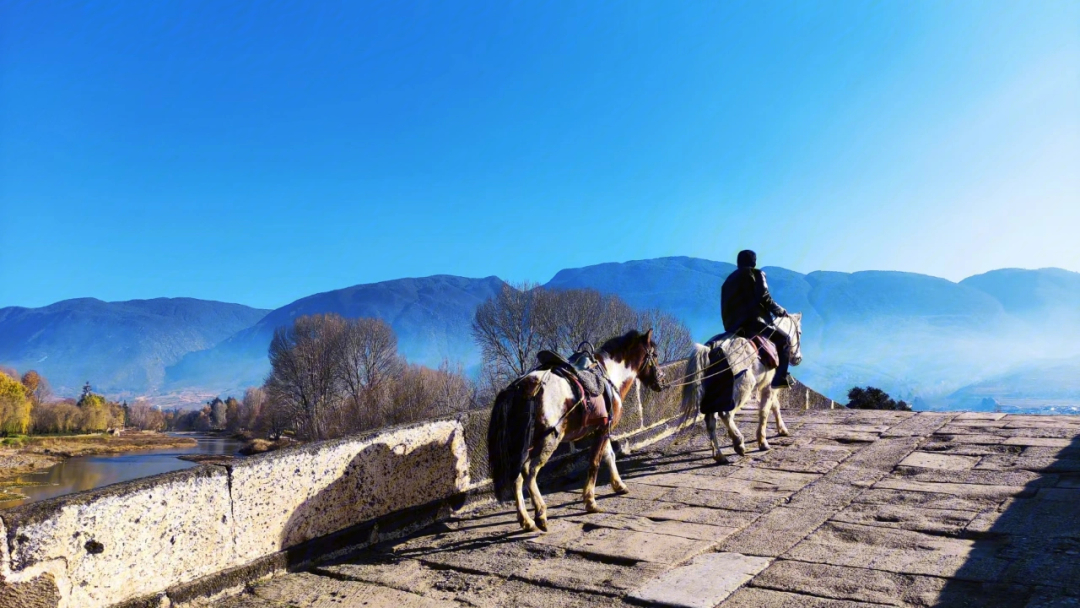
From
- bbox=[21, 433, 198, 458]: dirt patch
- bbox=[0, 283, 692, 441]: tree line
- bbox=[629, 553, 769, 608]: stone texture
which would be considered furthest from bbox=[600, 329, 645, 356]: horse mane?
bbox=[21, 433, 198, 458]: dirt patch

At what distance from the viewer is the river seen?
63.2 m

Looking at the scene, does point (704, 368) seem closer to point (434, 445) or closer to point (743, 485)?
point (743, 485)

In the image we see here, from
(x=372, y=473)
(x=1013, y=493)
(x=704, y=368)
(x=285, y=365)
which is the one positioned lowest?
(x=1013, y=493)

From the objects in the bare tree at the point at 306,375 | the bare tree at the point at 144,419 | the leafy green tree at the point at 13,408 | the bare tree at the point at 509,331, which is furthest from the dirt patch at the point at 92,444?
the bare tree at the point at 509,331

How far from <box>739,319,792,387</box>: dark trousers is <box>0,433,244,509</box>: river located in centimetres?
5331

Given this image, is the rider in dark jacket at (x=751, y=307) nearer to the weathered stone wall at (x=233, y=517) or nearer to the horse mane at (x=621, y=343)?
the horse mane at (x=621, y=343)

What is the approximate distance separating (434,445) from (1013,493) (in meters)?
4.76

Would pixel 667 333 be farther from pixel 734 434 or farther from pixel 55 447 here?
pixel 55 447

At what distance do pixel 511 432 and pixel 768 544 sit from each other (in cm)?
195

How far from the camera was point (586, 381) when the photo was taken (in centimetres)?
570

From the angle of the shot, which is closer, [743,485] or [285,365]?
[743,485]

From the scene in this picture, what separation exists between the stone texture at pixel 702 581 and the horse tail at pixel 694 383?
3.24 m

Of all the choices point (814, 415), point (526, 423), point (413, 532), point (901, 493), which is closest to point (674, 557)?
point (526, 423)

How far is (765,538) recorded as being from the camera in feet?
15.6
